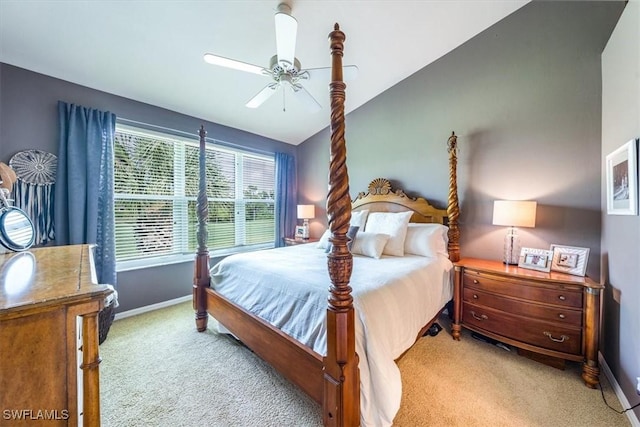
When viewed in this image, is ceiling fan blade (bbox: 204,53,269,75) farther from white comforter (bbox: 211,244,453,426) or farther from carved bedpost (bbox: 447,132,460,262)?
carved bedpost (bbox: 447,132,460,262)

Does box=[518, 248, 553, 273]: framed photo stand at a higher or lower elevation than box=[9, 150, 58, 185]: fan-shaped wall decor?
lower

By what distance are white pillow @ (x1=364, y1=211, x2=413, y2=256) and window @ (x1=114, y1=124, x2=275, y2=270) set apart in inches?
84.4

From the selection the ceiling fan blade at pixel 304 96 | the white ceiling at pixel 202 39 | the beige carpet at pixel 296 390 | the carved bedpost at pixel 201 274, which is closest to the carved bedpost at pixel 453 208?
the beige carpet at pixel 296 390

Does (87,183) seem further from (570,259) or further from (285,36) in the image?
(570,259)

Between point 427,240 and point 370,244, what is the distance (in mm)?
602

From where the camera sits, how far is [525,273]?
207 centimetres

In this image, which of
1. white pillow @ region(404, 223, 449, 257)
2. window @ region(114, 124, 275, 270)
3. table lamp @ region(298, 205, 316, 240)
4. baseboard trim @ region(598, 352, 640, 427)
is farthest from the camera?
table lamp @ region(298, 205, 316, 240)

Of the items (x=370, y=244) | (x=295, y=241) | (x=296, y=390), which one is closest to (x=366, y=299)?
(x=296, y=390)

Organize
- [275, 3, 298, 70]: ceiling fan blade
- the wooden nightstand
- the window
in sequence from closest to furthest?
1. [275, 3, 298, 70]: ceiling fan blade
2. the window
3. the wooden nightstand

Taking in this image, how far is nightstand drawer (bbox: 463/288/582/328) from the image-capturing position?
73.1 inches

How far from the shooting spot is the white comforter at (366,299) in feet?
4.33

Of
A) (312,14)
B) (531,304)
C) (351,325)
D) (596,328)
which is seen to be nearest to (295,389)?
(351,325)

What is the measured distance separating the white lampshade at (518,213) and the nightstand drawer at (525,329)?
0.80m

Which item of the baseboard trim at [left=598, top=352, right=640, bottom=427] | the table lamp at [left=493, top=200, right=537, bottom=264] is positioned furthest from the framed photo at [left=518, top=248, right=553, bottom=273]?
the baseboard trim at [left=598, top=352, right=640, bottom=427]
